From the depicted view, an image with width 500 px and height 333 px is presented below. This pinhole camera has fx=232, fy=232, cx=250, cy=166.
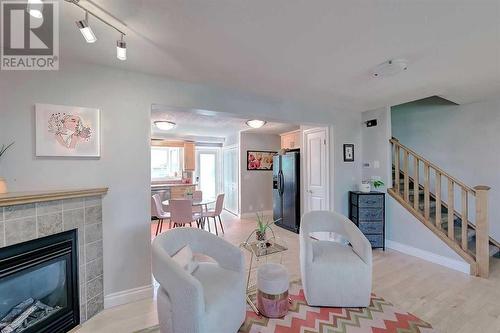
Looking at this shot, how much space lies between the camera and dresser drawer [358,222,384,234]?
3.65 meters

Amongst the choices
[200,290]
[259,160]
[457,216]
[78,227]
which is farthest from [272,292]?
[259,160]

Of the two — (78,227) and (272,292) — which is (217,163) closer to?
(78,227)

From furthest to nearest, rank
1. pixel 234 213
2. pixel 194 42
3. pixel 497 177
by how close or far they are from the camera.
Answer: pixel 234 213 < pixel 497 177 < pixel 194 42

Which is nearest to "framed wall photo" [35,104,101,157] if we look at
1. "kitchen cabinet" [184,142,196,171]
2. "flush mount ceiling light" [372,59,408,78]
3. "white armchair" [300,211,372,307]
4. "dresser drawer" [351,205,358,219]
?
"white armchair" [300,211,372,307]

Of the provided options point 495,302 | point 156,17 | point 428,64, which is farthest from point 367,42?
point 495,302

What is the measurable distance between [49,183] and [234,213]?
4.93 meters

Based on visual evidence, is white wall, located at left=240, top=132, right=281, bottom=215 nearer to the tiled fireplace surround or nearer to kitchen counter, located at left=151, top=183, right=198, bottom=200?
kitchen counter, located at left=151, top=183, right=198, bottom=200

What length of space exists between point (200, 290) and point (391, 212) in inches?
139

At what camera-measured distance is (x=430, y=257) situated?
3250mm

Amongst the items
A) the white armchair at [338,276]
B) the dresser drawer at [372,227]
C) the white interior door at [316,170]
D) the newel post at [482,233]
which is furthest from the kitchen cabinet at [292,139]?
the white armchair at [338,276]

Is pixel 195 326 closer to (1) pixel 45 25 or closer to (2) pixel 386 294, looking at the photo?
(2) pixel 386 294

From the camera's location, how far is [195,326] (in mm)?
1417

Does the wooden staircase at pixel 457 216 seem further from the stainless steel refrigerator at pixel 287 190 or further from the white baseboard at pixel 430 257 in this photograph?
the stainless steel refrigerator at pixel 287 190

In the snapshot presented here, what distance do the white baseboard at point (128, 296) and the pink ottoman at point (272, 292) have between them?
1.18m
